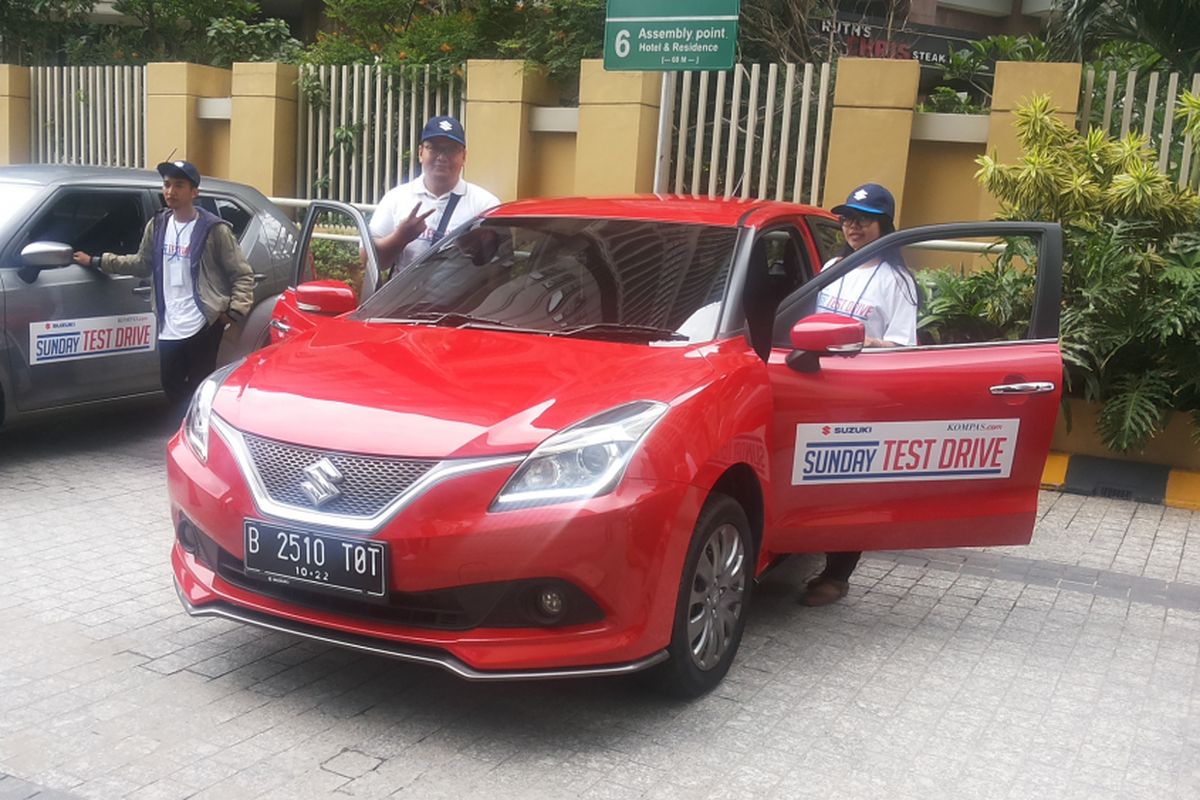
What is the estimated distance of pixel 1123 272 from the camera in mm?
7625

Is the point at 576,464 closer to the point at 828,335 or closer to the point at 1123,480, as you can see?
the point at 828,335

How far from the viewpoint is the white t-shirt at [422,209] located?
6.54 meters

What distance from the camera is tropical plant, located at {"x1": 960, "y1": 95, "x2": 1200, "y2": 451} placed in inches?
298

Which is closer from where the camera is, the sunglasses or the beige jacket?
the sunglasses

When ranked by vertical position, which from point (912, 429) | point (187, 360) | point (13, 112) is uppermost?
point (13, 112)

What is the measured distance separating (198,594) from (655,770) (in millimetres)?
1611

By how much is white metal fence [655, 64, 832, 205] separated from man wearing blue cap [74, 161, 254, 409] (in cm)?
446

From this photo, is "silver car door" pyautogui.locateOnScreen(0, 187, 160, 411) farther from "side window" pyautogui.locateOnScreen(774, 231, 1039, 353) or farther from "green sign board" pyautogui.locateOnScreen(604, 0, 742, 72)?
"side window" pyautogui.locateOnScreen(774, 231, 1039, 353)

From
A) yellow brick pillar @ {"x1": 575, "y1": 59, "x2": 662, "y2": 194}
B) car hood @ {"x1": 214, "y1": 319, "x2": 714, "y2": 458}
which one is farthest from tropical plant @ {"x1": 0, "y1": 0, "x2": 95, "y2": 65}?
car hood @ {"x1": 214, "y1": 319, "x2": 714, "y2": 458}

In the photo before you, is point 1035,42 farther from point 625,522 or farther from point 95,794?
point 95,794

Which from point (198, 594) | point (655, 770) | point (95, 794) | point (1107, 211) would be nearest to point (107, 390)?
point (198, 594)

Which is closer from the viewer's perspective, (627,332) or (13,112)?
(627,332)

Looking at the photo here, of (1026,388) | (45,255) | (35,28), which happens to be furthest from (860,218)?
(35,28)

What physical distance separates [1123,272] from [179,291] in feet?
18.2
